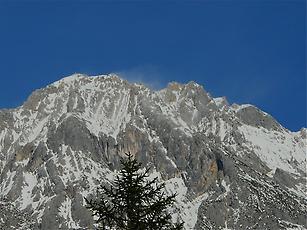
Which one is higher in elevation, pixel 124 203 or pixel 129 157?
pixel 129 157

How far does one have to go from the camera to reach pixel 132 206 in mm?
28422

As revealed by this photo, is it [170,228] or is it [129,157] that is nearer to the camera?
[170,228]

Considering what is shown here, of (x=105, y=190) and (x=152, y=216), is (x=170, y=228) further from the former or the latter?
(x=105, y=190)

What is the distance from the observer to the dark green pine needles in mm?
27484

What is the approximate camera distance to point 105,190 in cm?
2862

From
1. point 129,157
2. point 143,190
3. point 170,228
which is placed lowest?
point 170,228

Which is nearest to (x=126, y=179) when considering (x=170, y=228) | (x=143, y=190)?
(x=143, y=190)

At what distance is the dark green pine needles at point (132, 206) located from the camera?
1082 inches

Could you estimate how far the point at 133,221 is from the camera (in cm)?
2769

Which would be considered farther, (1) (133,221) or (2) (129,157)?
(2) (129,157)

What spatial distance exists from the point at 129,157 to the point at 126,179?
4.39 ft

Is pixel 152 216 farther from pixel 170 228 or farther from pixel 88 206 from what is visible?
pixel 88 206

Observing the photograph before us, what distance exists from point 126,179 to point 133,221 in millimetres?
1915

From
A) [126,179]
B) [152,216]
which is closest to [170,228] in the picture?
[152,216]
